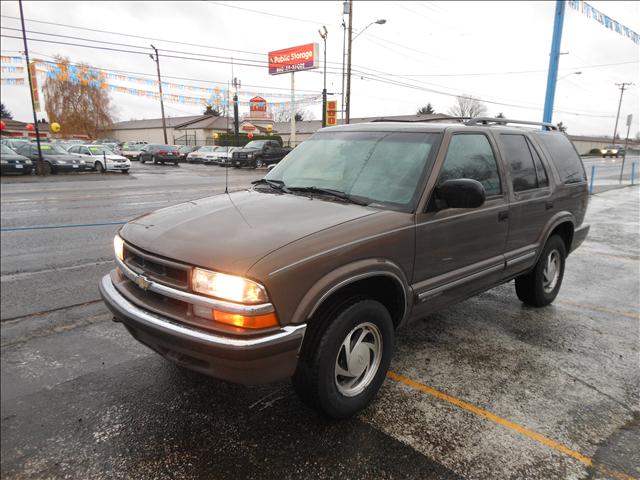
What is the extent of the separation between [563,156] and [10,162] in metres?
5.07

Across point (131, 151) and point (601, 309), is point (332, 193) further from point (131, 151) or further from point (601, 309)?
point (131, 151)

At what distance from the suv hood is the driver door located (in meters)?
0.55

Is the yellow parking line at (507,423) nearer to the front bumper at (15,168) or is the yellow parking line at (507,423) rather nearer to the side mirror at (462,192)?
the side mirror at (462,192)

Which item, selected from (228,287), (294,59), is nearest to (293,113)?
(294,59)

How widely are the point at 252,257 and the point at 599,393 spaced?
9.21 feet

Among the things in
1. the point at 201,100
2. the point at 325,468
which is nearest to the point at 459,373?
the point at 325,468

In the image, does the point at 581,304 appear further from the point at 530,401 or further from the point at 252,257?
the point at 252,257

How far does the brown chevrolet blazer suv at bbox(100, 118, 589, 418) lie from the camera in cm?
222

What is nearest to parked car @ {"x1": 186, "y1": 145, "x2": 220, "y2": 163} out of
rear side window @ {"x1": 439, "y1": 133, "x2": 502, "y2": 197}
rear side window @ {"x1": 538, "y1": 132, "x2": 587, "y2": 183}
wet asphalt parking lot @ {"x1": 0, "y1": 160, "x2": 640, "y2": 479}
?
wet asphalt parking lot @ {"x1": 0, "y1": 160, "x2": 640, "y2": 479}

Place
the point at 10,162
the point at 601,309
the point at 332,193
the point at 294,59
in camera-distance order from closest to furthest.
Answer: the point at 10,162 → the point at 332,193 → the point at 601,309 → the point at 294,59

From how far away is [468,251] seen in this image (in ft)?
11.2

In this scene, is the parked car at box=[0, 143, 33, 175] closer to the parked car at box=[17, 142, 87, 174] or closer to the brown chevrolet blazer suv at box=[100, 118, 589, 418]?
the parked car at box=[17, 142, 87, 174]

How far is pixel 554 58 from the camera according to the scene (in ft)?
45.2

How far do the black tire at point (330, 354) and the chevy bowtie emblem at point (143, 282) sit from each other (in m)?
0.97
